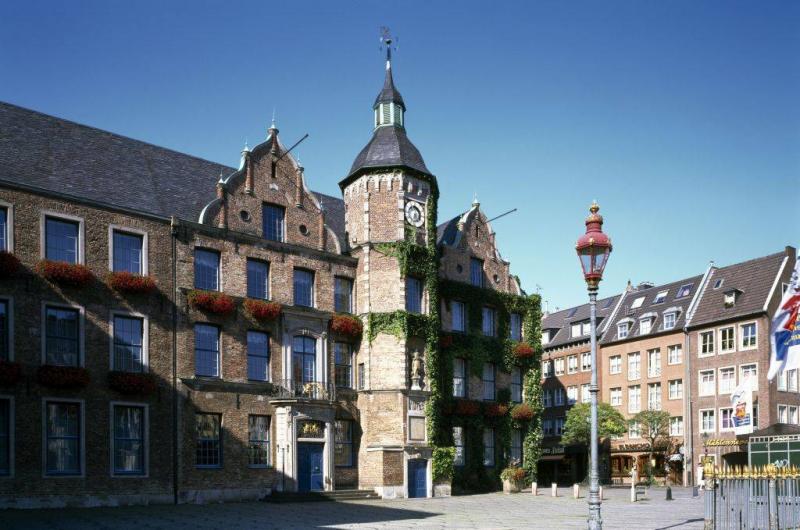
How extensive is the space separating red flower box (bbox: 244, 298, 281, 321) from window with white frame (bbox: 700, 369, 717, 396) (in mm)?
33468

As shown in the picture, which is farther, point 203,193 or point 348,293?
point 348,293

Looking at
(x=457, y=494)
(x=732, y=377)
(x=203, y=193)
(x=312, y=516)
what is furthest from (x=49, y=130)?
(x=732, y=377)

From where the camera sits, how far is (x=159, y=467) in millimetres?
32969

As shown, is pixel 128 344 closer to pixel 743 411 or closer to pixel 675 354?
pixel 743 411

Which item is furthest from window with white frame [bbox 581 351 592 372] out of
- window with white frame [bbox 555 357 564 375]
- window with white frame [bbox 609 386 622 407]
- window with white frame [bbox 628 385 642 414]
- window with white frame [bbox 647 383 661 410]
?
window with white frame [bbox 647 383 661 410]

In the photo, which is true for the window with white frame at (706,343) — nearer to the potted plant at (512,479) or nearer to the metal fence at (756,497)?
the potted plant at (512,479)

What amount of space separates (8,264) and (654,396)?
46.3 metres

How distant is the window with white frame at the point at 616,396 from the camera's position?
65.6 meters

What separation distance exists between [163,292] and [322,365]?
27.0 feet

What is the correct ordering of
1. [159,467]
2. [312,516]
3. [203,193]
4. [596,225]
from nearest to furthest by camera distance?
[596,225]
[312,516]
[159,467]
[203,193]

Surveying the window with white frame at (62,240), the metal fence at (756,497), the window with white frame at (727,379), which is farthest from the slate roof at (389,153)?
the window with white frame at (727,379)

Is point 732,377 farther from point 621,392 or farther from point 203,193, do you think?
point 203,193

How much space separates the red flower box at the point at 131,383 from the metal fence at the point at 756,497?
21.1m

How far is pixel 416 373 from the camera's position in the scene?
4000 centimetres
